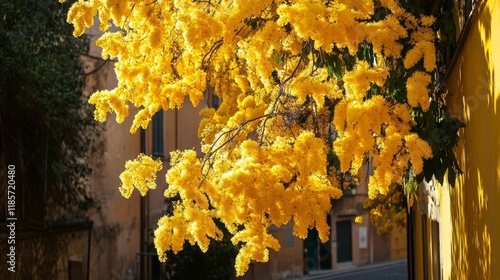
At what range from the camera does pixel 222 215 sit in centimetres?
724

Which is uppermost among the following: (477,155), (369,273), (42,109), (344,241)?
(42,109)

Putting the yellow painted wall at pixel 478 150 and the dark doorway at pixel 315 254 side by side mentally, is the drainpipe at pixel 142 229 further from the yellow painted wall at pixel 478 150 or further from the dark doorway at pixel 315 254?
the yellow painted wall at pixel 478 150

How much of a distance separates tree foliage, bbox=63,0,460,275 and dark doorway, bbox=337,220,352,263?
24.8 m

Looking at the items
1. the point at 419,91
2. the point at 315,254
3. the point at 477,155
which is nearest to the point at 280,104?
the point at 419,91

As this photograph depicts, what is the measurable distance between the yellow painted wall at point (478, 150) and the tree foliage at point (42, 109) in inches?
339

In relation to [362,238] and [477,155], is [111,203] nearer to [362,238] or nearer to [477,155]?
[477,155]

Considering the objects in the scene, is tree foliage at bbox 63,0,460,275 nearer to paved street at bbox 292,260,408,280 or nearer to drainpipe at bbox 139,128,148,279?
drainpipe at bbox 139,128,148,279

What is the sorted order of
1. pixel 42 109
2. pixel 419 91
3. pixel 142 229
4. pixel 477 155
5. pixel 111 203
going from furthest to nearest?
pixel 142 229, pixel 111 203, pixel 42 109, pixel 477 155, pixel 419 91

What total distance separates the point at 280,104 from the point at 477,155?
6.87 ft

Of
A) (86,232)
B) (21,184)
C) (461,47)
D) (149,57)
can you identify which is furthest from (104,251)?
(461,47)

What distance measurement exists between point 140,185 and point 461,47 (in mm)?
2937

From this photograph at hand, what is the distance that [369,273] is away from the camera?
31.7m

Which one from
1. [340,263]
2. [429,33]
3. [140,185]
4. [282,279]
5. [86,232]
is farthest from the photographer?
[340,263]

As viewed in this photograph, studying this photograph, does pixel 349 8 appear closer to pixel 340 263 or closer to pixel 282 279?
pixel 282 279
